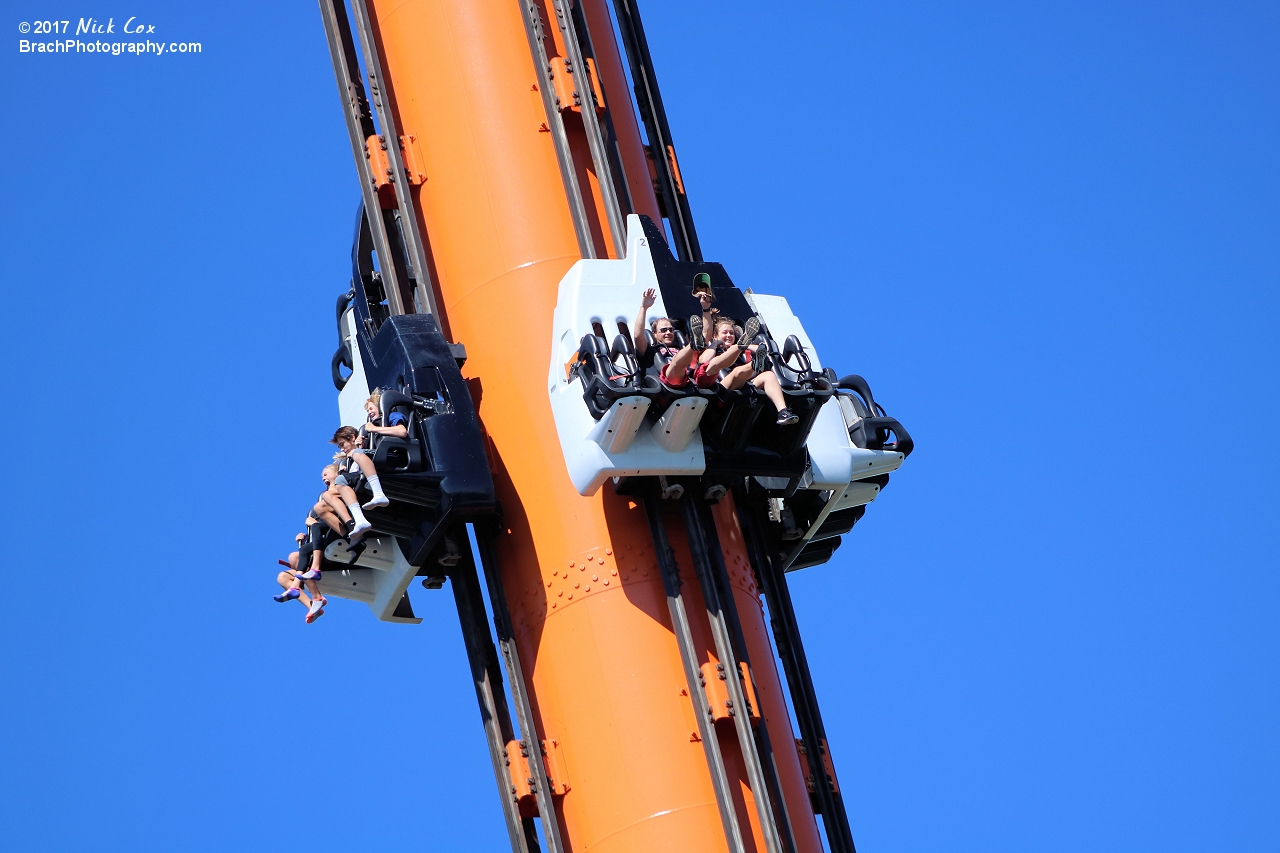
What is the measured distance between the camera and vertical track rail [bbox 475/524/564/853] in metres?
14.4

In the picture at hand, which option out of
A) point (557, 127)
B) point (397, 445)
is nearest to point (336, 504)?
point (397, 445)

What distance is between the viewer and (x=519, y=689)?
584 inches

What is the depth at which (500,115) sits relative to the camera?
53.9 ft

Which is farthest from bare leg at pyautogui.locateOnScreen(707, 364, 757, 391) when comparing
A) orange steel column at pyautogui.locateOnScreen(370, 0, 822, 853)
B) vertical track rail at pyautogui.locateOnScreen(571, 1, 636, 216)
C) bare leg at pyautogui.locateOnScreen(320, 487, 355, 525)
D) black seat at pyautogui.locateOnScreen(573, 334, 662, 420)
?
bare leg at pyautogui.locateOnScreen(320, 487, 355, 525)

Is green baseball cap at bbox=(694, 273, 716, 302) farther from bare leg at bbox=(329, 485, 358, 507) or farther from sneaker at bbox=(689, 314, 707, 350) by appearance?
bare leg at bbox=(329, 485, 358, 507)

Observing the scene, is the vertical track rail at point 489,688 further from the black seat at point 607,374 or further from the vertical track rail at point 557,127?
the vertical track rail at point 557,127

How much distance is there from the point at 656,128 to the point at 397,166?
256cm

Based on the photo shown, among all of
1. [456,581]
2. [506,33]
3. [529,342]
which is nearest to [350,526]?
[456,581]

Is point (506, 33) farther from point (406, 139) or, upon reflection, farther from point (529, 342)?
point (529, 342)

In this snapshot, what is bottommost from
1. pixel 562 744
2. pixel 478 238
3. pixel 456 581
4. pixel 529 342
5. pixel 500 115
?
pixel 562 744

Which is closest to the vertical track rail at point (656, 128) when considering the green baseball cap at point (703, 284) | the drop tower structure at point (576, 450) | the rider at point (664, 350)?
the drop tower structure at point (576, 450)

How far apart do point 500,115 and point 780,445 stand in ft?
12.7

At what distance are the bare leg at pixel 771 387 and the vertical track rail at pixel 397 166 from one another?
124 inches

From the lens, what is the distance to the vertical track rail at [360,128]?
1634 cm
